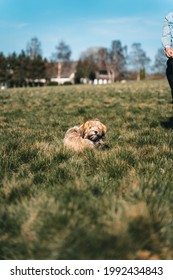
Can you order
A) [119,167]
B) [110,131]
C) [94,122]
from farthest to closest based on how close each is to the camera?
[110,131]
[94,122]
[119,167]

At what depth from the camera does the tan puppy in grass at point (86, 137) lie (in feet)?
19.2

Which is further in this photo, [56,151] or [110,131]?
[110,131]

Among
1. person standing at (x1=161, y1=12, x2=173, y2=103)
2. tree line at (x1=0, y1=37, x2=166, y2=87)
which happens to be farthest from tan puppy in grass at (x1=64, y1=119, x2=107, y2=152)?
tree line at (x1=0, y1=37, x2=166, y2=87)

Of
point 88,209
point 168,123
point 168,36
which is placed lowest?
point 88,209

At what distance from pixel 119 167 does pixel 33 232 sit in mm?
2188

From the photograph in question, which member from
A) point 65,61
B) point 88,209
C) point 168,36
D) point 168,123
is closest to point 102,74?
point 65,61

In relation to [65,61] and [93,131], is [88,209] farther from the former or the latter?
[65,61]

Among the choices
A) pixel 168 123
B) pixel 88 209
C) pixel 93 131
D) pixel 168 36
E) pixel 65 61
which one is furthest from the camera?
pixel 65 61

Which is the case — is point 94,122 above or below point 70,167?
above

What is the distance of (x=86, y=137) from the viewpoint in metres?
6.04

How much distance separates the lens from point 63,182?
3916 millimetres

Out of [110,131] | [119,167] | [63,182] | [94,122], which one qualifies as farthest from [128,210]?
[110,131]
